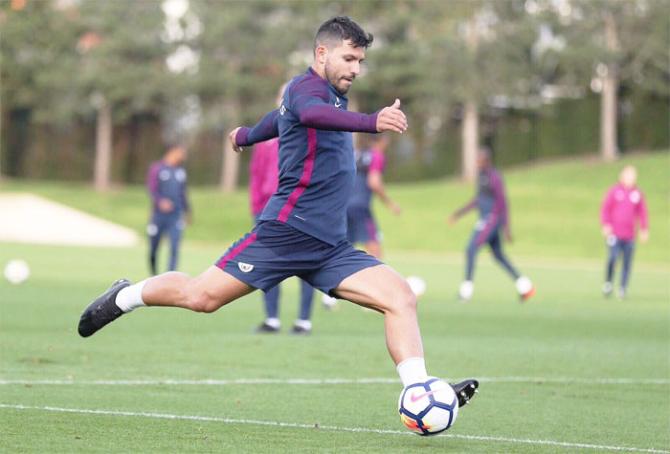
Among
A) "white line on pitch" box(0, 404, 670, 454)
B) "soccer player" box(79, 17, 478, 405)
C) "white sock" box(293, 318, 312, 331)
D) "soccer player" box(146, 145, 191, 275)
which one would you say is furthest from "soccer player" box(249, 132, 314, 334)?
"soccer player" box(146, 145, 191, 275)

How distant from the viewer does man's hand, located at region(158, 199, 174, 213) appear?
23750 millimetres

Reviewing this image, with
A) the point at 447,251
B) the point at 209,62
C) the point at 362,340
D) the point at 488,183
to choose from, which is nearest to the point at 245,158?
the point at 209,62

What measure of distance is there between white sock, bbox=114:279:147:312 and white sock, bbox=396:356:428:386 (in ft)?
6.02

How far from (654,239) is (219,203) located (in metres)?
18.5

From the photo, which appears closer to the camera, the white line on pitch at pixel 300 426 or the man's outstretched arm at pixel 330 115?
the man's outstretched arm at pixel 330 115

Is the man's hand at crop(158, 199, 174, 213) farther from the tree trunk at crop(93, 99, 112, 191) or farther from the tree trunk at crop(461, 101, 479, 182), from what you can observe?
the tree trunk at crop(93, 99, 112, 191)

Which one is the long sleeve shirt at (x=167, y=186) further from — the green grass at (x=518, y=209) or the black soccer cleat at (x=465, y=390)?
the green grass at (x=518, y=209)

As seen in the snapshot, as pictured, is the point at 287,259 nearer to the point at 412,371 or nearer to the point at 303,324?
the point at 412,371

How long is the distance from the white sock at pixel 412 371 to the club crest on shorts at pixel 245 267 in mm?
1060

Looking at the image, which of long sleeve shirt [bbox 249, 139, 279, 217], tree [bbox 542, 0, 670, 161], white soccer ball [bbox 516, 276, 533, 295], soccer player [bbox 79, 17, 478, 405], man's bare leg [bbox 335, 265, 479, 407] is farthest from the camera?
tree [bbox 542, 0, 670, 161]

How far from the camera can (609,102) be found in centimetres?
5462

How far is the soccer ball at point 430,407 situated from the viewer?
7105 millimetres

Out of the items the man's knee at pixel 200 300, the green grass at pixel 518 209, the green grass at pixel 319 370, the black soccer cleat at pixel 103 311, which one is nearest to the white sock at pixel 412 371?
the green grass at pixel 319 370

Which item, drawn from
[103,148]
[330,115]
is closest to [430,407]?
[330,115]
